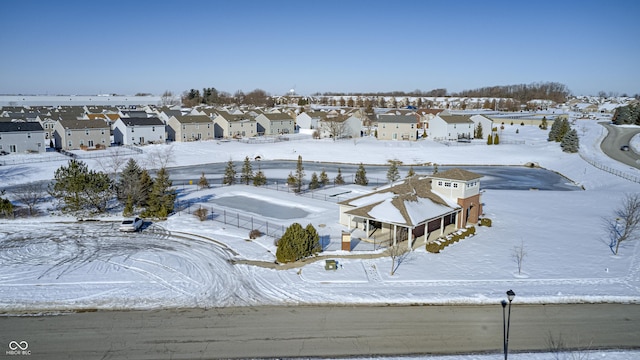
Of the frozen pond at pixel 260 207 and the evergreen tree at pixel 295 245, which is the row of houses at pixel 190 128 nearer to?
the frozen pond at pixel 260 207

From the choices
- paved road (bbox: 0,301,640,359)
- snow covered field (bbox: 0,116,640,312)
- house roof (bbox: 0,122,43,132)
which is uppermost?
house roof (bbox: 0,122,43,132)

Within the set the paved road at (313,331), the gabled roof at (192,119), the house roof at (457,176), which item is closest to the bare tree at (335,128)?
the gabled roof at (192,119)

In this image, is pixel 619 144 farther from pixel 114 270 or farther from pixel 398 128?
pixel 114 270

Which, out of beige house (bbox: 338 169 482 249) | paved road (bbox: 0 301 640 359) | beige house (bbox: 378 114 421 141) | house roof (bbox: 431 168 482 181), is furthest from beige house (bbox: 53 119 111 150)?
house roof (bbox: 431 168 482 181)

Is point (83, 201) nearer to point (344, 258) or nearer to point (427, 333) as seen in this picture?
point (344, 258)

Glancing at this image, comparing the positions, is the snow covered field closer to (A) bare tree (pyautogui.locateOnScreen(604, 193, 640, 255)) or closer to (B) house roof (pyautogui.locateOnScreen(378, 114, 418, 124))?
(A) bare tree (pyautogui.locateOnScreen(604, 193, 640, 255))

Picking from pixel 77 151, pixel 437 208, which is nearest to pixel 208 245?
pixel 437 208
